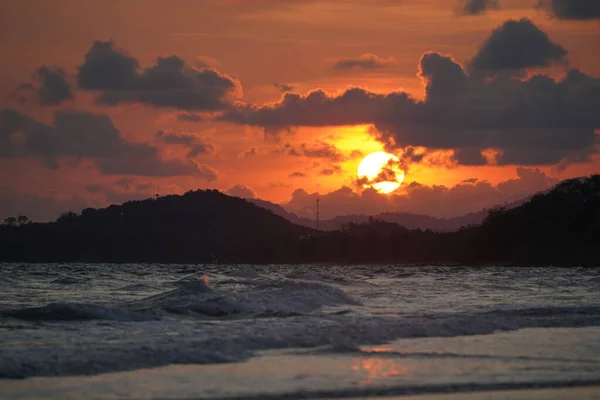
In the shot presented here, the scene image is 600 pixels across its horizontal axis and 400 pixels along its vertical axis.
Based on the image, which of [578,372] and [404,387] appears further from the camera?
[578,372]

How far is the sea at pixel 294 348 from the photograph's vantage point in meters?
15.2

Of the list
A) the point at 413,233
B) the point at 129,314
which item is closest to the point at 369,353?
the point at 129,314

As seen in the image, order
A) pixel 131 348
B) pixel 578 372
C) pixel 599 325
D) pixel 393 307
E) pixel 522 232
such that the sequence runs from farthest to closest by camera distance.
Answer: pixel 522 232 < pixel 393 307 < pixel 599 325 < pixel 131 348 < pixel 578 372

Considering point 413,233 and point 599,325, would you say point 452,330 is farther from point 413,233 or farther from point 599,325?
point 413,233

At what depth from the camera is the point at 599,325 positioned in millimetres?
25609

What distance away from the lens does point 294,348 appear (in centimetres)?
2008

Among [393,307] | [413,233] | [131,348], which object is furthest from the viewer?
[413,233]

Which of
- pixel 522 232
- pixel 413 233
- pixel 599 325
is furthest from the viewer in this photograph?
pixel 413 233

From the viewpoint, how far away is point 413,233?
7741 inches

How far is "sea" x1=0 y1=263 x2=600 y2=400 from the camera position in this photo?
1525cm

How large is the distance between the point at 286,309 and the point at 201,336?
26.1 ft

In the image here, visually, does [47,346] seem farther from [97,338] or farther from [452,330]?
[452,330]


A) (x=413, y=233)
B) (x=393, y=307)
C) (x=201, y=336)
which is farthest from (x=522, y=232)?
(x=201, y=336)

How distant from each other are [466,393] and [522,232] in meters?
153
